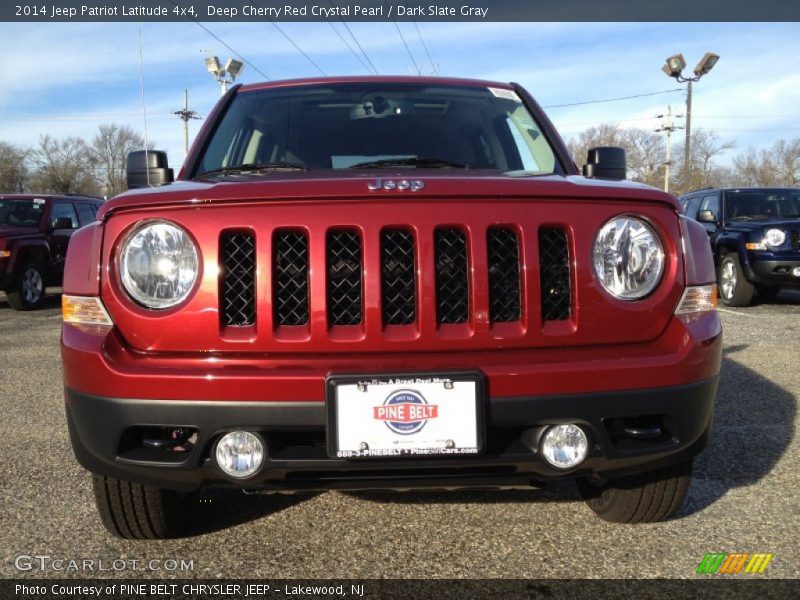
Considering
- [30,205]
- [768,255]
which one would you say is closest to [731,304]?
[768,255]

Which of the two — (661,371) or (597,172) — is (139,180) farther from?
(661,371)

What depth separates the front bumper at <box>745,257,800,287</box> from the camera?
8.98 m

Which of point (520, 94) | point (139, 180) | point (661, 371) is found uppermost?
point (520, 94)

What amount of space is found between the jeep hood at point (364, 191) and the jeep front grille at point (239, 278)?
0.37 feet

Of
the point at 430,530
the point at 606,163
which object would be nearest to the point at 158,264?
the point at 430,530

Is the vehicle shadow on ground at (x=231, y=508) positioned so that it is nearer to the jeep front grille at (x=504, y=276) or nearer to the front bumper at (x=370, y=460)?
the front bumper at (x=370, y=460)

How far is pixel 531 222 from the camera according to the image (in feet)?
6.40

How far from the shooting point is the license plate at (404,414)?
182cm

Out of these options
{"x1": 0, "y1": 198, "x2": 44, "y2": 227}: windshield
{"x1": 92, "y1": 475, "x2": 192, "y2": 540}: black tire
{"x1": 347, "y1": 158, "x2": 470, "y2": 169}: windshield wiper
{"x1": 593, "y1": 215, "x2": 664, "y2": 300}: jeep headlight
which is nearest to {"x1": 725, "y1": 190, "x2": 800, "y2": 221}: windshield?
{"x1": 347, "y1": 158, "x2": 470, "y2": 169}: windshield wiper

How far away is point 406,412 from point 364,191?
0.61m

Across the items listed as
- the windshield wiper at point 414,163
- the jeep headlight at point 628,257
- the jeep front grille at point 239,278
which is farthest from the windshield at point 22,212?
the jeep headlight at point 628,257

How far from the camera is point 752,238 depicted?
9336 millimetres

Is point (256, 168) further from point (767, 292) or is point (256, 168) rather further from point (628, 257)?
point (767, 292)

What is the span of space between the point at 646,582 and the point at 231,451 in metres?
1.28
